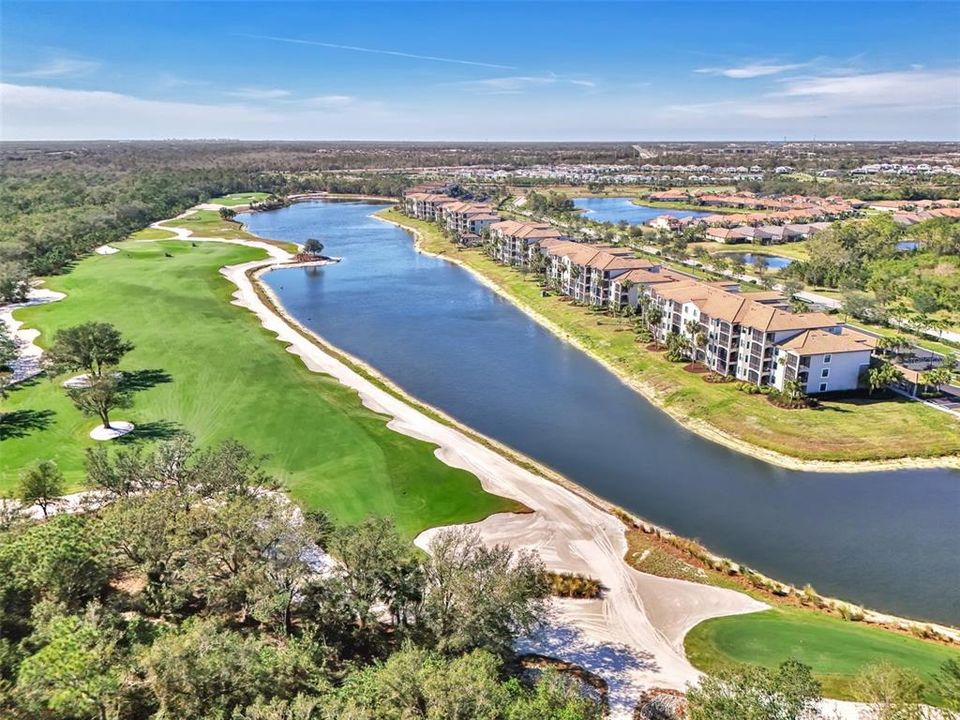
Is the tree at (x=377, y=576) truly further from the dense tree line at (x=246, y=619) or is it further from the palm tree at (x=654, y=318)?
the palm tree at (x=654, y=318)

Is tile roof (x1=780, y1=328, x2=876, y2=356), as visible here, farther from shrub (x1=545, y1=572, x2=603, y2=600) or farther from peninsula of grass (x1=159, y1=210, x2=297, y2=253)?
peninsula of grass (x1=159, y1=210, x2=297, y2=253)

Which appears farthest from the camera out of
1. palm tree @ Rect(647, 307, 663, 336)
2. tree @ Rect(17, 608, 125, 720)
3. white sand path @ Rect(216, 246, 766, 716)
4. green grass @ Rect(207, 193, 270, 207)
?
green grass @ Rect(207, 193, 270, 207)

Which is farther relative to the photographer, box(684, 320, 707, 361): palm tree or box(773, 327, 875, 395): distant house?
box(684, 320, 707, 361): palm tree

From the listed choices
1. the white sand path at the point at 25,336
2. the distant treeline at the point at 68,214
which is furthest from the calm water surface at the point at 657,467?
the distant treeline at the point at 68,214

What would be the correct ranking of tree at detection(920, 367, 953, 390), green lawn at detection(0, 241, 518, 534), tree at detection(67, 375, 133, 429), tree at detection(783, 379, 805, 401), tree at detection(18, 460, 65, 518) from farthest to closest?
1. tree at detection(920, 367, 953, 390)
2. tree at detection(783, 379, 805, 401)
3. tree at detection(67, 375, 133, 429)
4. green lawn at detection(0, 241, 518, 534)
5. tree at detection(18, 460, 65, 518)

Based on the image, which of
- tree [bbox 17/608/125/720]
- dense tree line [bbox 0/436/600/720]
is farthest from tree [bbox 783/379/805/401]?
tree [bbox 17/608/125/720]

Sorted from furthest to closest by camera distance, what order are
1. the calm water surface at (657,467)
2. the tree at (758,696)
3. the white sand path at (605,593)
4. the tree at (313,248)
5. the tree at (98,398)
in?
the tree at (313,248)
the tree at (98,398)
the calm water surface at (657,467)
the white sand path at (605,593)
the tree at (758,696)

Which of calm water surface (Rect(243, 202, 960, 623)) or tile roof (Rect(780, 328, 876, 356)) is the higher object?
tile roof (Rect(780, 328, 876, 356))
